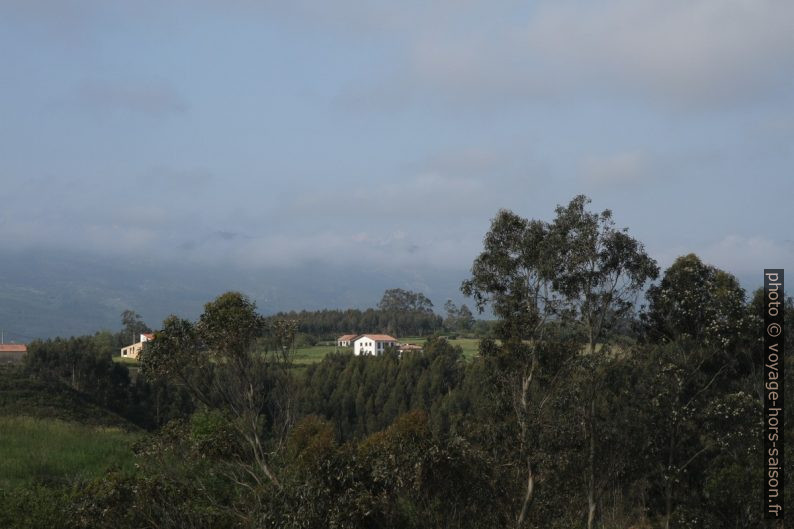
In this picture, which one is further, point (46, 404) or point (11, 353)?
point (11, 353)

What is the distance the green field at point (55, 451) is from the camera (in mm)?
22922

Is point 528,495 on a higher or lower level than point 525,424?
lower

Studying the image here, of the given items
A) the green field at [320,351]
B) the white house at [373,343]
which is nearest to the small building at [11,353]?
the green field at [320,351]

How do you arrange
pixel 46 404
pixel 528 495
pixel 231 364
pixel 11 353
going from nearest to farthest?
pixel 231 364 < pixel 528 495 < pixel 46 404 < pixel 11 353

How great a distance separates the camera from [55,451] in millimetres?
26500

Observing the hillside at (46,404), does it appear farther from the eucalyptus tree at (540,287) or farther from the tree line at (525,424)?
the eucalyptus tree at (540,287)

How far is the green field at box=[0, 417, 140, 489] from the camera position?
22922 mm

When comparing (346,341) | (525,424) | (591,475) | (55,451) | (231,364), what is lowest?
(55,451)

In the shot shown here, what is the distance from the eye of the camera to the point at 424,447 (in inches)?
530

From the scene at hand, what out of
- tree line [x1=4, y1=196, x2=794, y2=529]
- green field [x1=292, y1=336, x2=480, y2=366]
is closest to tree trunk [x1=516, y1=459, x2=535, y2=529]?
tree line [x1=4, y1=196, x2=794, y2=529]

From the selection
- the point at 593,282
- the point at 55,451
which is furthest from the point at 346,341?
the point at 593,282

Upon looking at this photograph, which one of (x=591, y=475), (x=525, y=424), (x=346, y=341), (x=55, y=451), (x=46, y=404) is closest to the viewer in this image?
(x=525, y=424)

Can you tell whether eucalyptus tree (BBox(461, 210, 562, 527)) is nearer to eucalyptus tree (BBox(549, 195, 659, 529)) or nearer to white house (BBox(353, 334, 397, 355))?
eucalyptus tree (BBox(549, 195, 659, 529))

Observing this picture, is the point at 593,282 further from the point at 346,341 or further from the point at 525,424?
the point at 346,341
